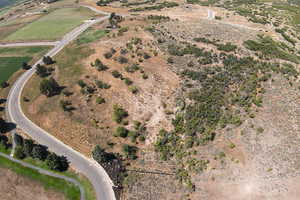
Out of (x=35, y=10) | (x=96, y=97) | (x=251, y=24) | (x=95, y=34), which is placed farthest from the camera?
(x=35, y=10)

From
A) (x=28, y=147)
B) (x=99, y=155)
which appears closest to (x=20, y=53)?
(x=28, y=147)

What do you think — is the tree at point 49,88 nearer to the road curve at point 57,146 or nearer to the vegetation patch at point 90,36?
the road curve at point 57,146

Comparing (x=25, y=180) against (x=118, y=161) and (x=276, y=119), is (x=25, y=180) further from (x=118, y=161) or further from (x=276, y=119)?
(x=276, y=119)

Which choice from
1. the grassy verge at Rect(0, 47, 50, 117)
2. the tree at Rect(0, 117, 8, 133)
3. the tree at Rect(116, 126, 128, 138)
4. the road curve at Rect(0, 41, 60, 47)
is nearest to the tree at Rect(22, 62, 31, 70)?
the grassy verge at Rect(0, 47, 50, 117)

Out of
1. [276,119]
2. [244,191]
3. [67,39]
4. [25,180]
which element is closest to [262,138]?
[276,119]

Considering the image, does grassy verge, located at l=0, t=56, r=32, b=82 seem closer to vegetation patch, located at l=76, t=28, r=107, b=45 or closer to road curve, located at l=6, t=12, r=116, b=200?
road curve, located at l=6, t=12, r=116, b=200

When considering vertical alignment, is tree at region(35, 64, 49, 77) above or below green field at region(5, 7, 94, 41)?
below
